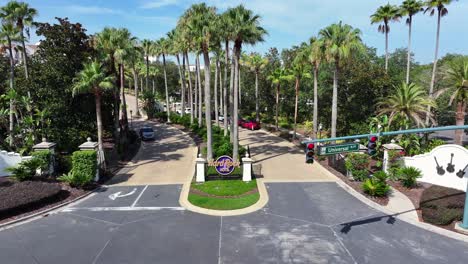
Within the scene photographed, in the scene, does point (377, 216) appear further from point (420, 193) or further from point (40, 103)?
point (40, 103)

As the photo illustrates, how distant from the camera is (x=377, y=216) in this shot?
622 inches

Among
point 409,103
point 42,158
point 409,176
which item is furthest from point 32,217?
point 409,103

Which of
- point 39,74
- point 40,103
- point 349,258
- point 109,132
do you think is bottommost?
point 349,258

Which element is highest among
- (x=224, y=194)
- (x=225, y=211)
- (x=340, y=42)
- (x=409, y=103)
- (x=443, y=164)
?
(x=340, y=42)

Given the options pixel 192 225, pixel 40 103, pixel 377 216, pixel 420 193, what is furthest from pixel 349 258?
pixel 40 103

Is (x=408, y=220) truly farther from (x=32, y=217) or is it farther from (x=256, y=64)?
(x=256, y=64)

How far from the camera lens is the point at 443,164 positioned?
20234 millimetres

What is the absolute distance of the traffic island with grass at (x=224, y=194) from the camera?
17203 millimetres

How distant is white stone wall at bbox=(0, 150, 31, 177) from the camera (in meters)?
20.2

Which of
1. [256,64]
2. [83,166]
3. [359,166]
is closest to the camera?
[83,166]

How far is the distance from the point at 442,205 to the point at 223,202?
1147cm

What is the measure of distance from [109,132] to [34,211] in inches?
754

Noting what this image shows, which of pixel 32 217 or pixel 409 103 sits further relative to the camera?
pixel 409 103

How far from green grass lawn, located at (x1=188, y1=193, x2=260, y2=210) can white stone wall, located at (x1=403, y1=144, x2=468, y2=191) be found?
11.7 m
